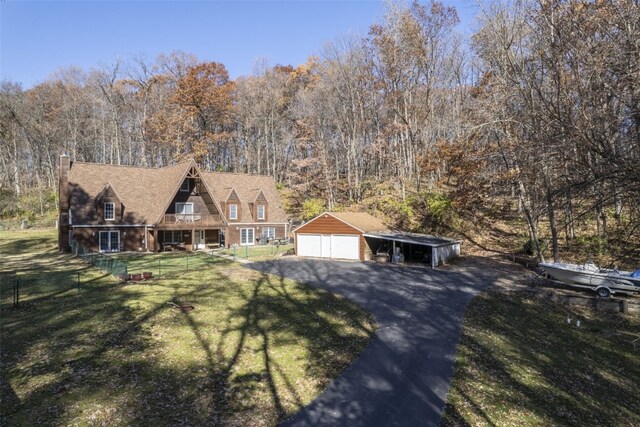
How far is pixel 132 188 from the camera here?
35188 mm

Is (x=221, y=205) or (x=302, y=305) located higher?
(x=221, y=205)

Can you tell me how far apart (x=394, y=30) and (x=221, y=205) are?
24.3 meters

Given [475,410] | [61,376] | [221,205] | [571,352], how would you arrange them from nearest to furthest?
[475,410], [61,376], [571,352], [221,205]

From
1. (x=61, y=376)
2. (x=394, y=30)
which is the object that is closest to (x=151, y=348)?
(x=61, y=376)

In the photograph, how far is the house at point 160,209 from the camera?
3184 centimetres

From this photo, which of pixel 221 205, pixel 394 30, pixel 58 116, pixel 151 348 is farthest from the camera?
pixel 58 116

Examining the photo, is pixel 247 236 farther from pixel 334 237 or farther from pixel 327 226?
pixel 334 237

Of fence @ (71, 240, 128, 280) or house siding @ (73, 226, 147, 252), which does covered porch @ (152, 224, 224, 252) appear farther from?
fence @ (71, 240, 128, 280)

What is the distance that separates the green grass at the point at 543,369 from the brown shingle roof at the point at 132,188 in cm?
2801

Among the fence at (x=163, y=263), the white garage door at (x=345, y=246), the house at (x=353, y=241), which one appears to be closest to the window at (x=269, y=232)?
the fence at (x=163, y=263)

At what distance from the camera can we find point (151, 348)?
1220 centimetres

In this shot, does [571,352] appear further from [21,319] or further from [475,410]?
[21,319]

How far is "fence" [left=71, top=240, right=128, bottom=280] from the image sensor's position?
21.3 m

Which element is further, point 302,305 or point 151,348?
point 302,305
